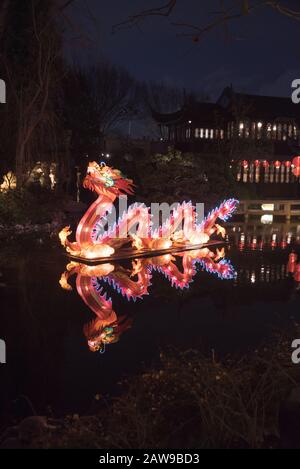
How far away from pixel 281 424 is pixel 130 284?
6007mm

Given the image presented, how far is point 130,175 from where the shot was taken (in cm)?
2736

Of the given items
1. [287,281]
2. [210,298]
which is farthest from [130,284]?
[287,281]

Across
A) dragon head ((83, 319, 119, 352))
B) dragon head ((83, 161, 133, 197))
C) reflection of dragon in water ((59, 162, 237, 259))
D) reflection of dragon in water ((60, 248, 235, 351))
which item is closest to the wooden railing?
reflection of dragon in water ((59, 162, 237, 259))

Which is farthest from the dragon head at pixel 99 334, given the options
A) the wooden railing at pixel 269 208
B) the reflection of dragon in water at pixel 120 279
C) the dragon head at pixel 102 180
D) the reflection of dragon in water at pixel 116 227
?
the wooden railing at pixel 269 208

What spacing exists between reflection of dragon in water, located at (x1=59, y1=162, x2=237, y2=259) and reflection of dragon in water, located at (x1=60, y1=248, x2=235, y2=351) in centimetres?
56

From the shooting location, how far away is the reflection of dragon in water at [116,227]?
11.3 meters

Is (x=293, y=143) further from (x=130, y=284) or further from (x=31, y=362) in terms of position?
(x=31, y=362)

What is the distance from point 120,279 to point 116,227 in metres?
2.64

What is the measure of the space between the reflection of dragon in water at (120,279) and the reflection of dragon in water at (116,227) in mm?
565

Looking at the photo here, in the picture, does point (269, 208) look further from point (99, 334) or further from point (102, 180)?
point (99, 334)

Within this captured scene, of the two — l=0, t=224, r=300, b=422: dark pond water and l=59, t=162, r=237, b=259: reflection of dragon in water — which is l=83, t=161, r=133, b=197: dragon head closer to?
l=59, t=162, r=237, b=259: reflection of dragon in water

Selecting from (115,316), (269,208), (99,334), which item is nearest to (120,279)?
(115,316)

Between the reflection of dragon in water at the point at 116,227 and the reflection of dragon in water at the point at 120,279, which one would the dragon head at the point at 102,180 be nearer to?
the reflection of dragon in water at the point at 116,227

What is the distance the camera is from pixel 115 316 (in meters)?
7.21
